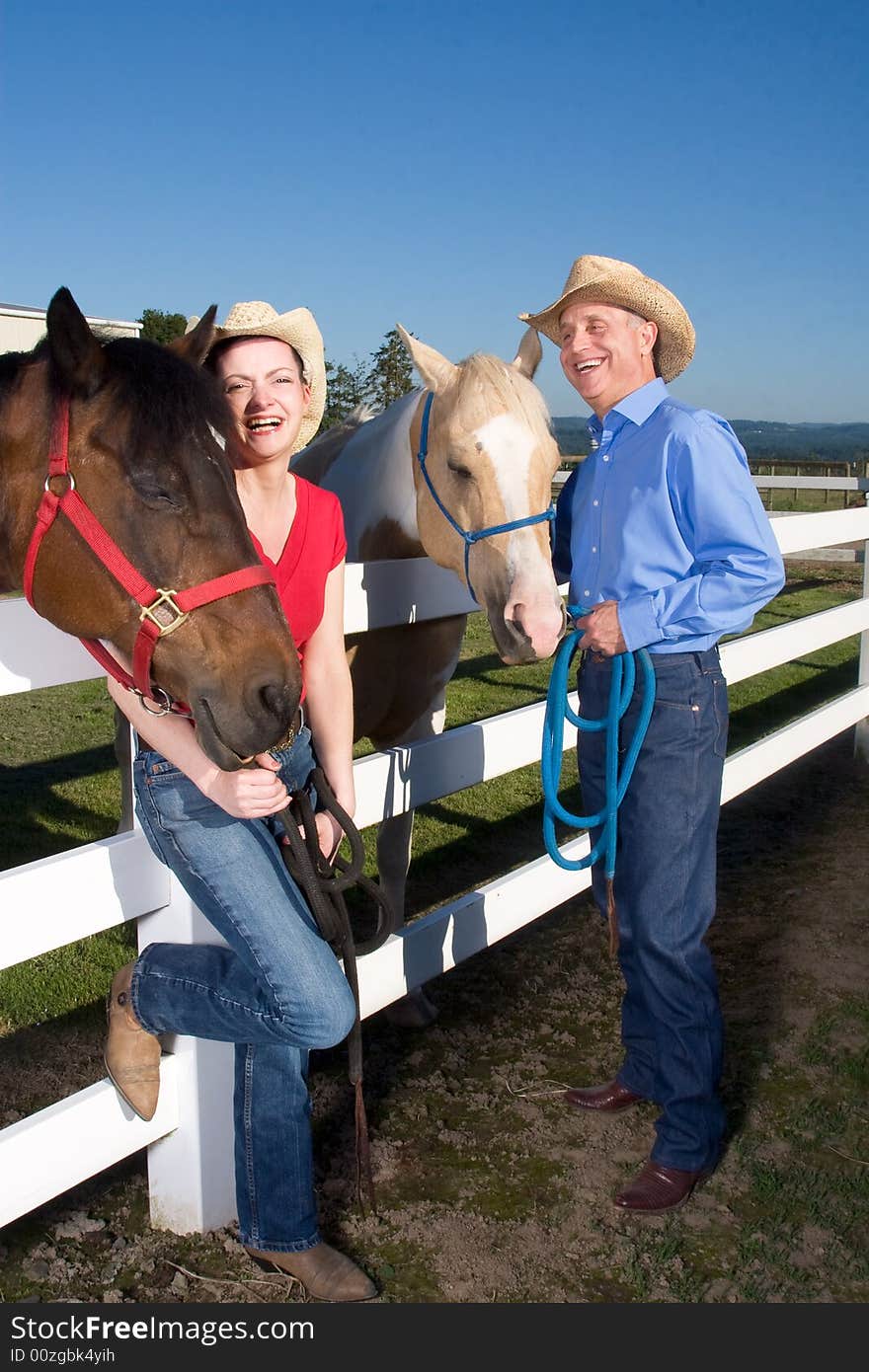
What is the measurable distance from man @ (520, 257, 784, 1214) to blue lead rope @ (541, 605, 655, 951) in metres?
0.04

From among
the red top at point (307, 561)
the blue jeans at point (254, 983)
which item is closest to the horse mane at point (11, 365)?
the red top at point (307, 561)

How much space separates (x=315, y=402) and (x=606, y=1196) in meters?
2.06

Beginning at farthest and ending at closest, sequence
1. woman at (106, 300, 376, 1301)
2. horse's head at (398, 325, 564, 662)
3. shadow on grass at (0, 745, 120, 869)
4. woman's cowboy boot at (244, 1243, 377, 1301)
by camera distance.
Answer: shadow on grass at (0, 745, 120, 869)
horse's head at (398, 325, 564, 662)
woman's cowboy boot at (244, 1243, 377, 1301)
woman at (106, 300, 376, 1301)

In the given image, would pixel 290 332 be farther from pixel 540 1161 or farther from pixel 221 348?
pixel 540 1161

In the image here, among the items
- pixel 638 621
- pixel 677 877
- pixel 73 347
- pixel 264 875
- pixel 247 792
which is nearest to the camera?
pixel 73 347

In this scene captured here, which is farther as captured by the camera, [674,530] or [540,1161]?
[540,1161]

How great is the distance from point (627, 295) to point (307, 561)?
109 centimetres

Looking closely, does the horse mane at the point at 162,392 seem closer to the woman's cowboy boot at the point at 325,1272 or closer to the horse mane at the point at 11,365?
the horse mane at the point at 11,365

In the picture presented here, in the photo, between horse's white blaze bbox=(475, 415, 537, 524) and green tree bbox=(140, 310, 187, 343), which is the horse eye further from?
green tree bbox=(140, 310, 187, 343)

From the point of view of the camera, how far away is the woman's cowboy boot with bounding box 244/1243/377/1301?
81.5 inches

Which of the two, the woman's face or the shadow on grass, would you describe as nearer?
the woman's face

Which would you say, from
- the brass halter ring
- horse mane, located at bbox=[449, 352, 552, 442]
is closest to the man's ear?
horse mane, located at bbox=[449, 352, 552, 442]

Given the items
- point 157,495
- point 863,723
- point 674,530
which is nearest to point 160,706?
point 157,495

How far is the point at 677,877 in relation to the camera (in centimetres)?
245
